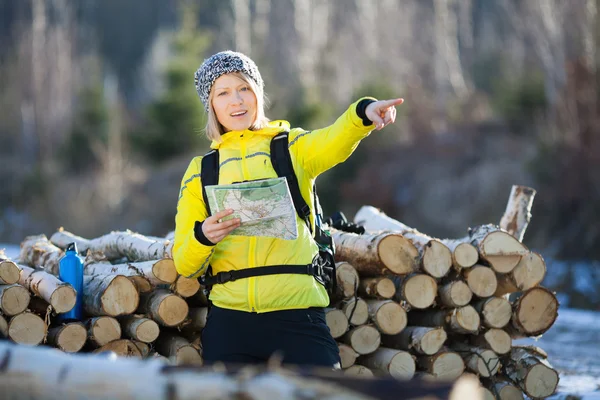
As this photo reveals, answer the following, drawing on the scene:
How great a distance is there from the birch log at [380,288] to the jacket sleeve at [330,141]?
1.38 metres

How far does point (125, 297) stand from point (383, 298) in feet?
5.72

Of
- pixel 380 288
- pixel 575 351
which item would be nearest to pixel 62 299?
pixel 380 288

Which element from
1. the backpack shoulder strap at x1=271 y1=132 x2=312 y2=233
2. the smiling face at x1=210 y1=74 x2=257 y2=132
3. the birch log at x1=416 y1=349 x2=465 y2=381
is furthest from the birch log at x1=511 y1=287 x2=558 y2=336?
the smiling face at x1=210 y1=74 x2=257 y2=132

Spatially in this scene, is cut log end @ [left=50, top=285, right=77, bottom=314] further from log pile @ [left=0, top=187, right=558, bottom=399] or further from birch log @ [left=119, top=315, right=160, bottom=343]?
birch log @ [left=119, top=315, right=160, bottom=343]

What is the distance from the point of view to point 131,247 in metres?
6.59

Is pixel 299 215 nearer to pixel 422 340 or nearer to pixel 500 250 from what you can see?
pixel 422 340

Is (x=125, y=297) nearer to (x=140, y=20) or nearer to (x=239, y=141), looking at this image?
(x=239, y=141)

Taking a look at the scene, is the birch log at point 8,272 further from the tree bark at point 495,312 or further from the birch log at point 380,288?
the tree bark at point 495,312

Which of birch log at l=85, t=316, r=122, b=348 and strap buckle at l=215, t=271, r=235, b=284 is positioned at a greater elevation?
strap buckle at l=215, t=271, r=235, b=284

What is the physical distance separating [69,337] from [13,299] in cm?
41

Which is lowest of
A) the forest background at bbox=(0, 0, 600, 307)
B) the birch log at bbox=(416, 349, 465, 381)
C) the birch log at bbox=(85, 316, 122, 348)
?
the birch log at bbox=(416, 349, 465, 381)

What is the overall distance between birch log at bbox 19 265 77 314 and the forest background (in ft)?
8.33

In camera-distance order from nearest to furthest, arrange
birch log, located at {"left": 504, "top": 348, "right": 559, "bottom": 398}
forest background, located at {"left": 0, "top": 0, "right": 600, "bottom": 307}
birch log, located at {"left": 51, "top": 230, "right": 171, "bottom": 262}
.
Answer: birch log, located at {"left": 504, "top": 348, "right": 559, "bottom": 398} < birch log, located at {"left": 51, "top": 230, "right": 171, "bottom": 262} < forest background, located at {"left": 0, "top": 0, "right": 600, "bottom": 307}

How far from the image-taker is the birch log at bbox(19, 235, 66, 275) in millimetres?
6412
